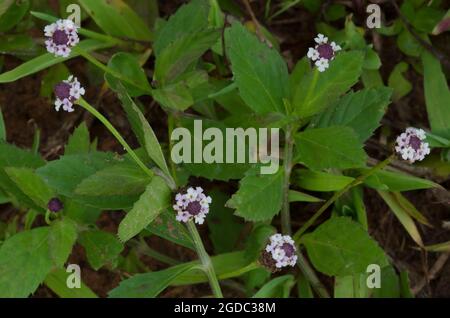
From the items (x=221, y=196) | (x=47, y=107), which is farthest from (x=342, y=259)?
→ (x=47, y=107)

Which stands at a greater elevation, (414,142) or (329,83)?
(329,83)

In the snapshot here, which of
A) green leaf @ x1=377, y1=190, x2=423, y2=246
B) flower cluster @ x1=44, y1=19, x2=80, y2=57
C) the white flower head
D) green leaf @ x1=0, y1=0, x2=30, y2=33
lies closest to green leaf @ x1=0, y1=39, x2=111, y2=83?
green leaf @ x1=0, y1=0, x2=30, y2=33

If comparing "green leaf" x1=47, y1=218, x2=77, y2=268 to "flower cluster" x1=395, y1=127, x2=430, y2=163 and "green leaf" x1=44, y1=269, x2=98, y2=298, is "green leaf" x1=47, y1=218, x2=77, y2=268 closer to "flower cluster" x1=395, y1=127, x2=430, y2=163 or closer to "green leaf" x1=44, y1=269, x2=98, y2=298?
"green leaf" x1=44, y1=269, x2=98, y2=298

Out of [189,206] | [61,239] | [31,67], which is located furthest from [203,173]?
[31,67]

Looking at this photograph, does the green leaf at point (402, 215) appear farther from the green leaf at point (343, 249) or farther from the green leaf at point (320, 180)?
the green leaf at point (343, 249)

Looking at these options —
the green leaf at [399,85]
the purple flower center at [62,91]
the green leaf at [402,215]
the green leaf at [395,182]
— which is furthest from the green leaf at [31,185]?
the green leaf at [399,85]

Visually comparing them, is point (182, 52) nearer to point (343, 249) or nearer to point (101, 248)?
point (101, 248)

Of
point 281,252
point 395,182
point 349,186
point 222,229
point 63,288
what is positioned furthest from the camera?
point 222,229
